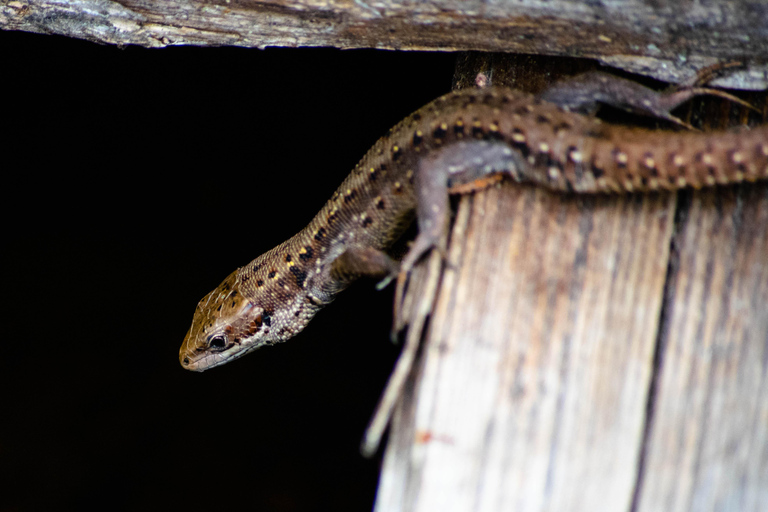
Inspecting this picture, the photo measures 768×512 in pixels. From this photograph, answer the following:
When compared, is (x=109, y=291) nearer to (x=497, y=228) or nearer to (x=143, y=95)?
(x=143, y=95)

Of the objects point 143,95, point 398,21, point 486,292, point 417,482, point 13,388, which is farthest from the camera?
point 13,388

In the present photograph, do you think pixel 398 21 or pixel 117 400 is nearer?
pixel 398 21

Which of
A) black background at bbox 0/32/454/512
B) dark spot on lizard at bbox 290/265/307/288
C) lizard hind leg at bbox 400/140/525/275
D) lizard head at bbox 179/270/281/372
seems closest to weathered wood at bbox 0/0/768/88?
lizard hind leg at bbox 400/140/525/275

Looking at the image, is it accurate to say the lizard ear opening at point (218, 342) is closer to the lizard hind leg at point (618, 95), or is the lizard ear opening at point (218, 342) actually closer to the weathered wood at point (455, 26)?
the weathered wood at point (455, 26)

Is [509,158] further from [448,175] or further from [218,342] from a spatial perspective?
[218,342]

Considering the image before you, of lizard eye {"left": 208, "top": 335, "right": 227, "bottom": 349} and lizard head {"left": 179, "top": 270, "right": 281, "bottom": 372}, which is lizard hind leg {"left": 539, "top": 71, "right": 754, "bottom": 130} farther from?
lizard eye {"left": 208, "top": 335, "right": 227, "bottom": 349}

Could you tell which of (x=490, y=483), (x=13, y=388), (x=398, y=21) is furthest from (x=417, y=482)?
(x=13, y=388)
